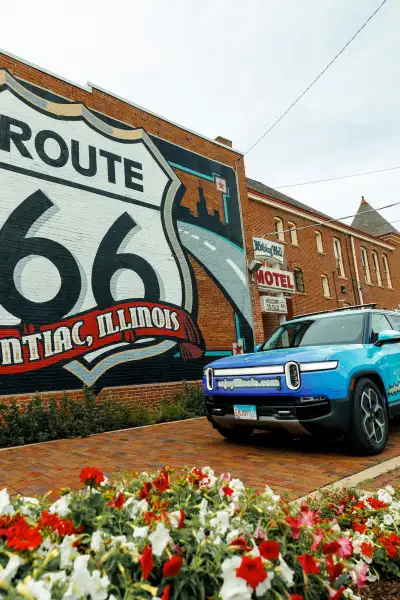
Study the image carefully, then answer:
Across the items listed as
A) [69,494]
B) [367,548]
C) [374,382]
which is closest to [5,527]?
[69,494]

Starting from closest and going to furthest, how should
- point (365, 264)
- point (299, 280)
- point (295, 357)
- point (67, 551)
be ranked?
point (67, 551)
point (295, 357)
point (299, 280)
point (365, 264)

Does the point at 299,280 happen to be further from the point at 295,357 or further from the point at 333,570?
the point at 333,570

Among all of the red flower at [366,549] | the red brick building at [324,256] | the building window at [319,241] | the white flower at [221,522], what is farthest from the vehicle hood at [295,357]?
the building window at [319,241]

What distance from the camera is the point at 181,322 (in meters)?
10.3

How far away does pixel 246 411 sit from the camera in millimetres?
4762

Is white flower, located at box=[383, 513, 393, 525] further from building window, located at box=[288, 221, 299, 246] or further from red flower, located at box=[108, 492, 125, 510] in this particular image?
building window, located at box=[288, 221, 299, 246]

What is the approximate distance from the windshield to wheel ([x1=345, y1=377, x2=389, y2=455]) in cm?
63

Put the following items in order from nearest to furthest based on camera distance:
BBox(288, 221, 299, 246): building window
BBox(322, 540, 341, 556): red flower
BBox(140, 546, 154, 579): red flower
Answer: BBox(140, 546, 154, 579): red flower
BBox(322, 540, 341, 556): red flower
BBox(288, 221, 299, 246): building window

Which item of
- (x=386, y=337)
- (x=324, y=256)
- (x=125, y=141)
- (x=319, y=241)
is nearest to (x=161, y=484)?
(x=386, y=337)

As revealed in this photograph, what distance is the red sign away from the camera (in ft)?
42.6

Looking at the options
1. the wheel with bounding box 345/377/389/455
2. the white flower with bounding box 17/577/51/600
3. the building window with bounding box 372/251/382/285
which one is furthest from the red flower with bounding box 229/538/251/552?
the building window with bounding box 372/251/382/285

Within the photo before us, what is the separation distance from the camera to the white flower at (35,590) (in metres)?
1.02

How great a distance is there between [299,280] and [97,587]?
718 inches

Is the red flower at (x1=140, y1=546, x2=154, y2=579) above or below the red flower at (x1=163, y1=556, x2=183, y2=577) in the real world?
above
